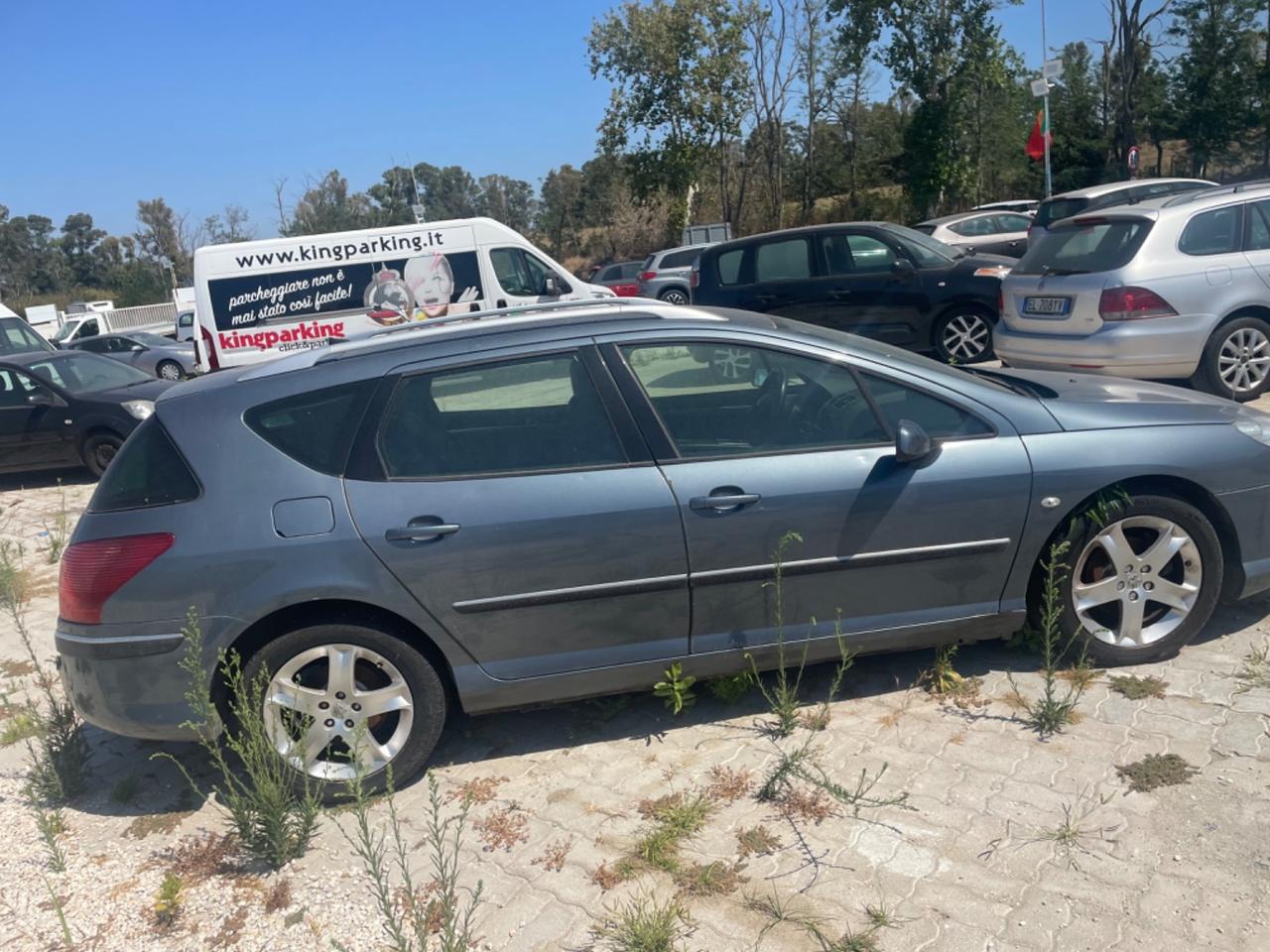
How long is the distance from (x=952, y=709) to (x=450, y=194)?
5617 centimetres

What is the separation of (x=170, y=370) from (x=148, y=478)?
21230 mm

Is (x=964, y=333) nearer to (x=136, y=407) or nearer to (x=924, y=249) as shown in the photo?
(x=924, y=249)

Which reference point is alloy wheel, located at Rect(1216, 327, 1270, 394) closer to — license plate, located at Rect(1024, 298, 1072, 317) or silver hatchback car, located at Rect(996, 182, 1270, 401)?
silver hatchback car, located at Rect(996, 182, 1270, 401)

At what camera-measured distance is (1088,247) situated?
323 inches

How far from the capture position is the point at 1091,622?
3.99 meters

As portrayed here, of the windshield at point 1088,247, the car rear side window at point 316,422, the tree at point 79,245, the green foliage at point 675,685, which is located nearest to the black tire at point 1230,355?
the windshield at point 1088,247

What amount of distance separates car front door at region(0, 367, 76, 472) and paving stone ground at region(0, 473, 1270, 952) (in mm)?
7458

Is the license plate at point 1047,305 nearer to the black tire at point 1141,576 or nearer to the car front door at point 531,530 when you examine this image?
the black tire at point 1141,576

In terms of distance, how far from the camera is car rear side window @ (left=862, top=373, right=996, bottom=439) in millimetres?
3846

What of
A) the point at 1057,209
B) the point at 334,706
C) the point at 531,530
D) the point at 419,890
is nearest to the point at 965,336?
the point at 1057,209

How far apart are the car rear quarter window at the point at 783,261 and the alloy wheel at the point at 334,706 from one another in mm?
9030

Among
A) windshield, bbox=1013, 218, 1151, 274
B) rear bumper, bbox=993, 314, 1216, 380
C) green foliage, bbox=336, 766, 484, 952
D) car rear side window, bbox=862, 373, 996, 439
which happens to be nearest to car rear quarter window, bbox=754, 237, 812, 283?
windshield, bbox=1013, 218, 1151, 274

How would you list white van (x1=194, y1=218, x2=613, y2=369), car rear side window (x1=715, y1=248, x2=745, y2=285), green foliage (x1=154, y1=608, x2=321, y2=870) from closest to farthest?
green foliage (x1=154, y1=608, x2=321, y2=870), car rear side window (x1=715, y1=248, x2=745, y2=285), white van (x1=194, y1=218, x2=613, y2=369)

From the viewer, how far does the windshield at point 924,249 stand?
1112 cm
